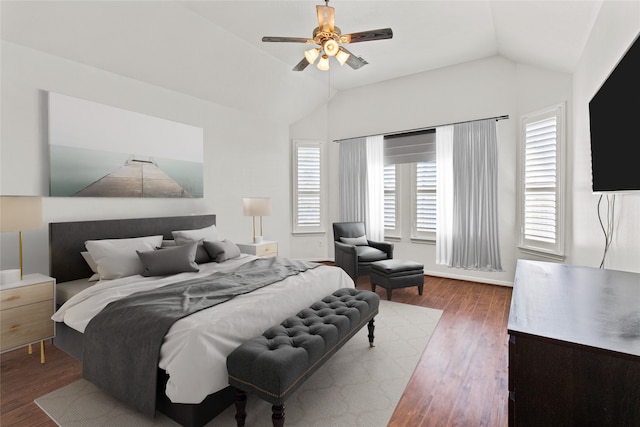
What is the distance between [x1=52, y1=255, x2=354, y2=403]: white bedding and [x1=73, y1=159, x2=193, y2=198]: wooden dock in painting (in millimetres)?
1198

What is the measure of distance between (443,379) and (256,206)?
3.35 metres

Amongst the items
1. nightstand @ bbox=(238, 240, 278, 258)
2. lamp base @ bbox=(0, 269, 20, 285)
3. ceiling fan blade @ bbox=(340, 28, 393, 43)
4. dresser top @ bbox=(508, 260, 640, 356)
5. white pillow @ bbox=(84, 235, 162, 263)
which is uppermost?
ceiling fan blade @ bbox=(340, 28, 393, 43)

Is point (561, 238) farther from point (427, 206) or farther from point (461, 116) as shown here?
point (461, 116)

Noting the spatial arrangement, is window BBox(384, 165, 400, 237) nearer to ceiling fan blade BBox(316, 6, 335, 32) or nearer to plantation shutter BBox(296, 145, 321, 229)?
plantation shutter BBox(296, 145, 321, 229)

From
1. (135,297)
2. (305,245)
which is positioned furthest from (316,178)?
(135,297)

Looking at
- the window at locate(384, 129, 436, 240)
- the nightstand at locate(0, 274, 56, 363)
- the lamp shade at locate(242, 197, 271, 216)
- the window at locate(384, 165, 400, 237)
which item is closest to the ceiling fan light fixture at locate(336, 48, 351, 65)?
the lamp shade at locate(242, 197, 271, 216)

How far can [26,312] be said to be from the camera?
8.29ft

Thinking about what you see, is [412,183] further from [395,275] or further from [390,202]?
[395,275]

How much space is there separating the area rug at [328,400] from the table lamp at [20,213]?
1.35 m

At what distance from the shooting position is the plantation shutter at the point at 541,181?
13.3 feet

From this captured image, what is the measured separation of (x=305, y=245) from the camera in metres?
6.36

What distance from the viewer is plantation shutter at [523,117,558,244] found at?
4039 mm

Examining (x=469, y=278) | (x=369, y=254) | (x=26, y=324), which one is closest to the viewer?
(x=26, y=324)

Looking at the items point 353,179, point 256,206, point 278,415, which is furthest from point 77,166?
point 353,179
